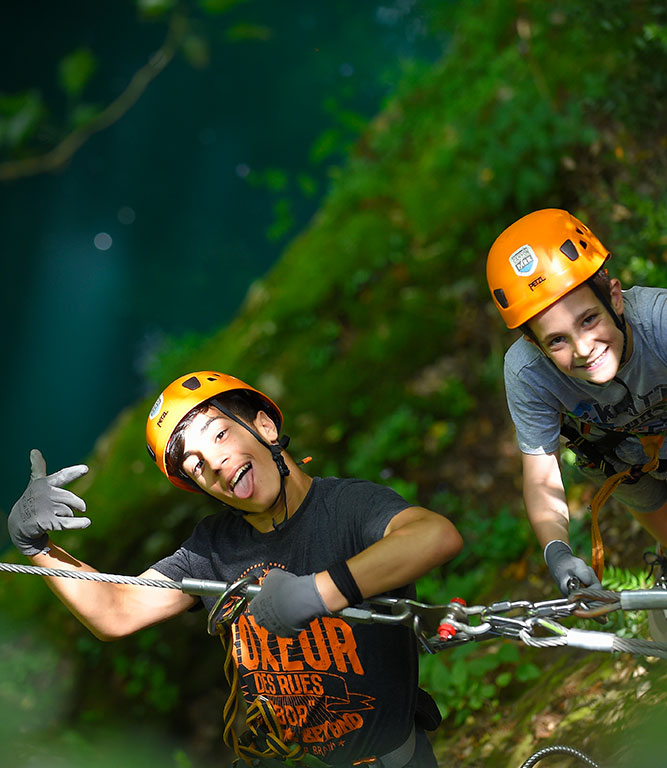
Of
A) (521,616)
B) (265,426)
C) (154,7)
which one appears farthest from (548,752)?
(154,7)

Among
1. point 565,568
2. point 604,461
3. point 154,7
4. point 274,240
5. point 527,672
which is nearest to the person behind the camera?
point 565,568

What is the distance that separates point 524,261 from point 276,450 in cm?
89

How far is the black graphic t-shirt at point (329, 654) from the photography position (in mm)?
2041

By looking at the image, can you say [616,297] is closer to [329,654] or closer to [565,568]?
[565,568]

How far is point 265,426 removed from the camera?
232 cm

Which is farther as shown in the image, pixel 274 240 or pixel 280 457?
pixel 274 240

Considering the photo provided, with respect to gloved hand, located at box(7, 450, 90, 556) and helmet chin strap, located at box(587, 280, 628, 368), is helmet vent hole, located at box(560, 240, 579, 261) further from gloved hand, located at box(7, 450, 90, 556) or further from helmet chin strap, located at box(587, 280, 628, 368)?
gloved hand, located at box(7, 450, 90, 556)

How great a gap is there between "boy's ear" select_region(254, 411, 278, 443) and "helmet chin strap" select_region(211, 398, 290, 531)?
3cm

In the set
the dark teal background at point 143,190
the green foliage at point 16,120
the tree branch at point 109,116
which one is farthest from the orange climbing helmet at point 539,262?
the tree branch at point 109,116

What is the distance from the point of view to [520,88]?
5422 mm

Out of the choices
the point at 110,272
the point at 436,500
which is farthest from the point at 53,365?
the point at 436,500

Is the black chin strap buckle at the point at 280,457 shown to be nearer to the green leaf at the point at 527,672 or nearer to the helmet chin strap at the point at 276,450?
the helmet chin strap at the point at 276,450

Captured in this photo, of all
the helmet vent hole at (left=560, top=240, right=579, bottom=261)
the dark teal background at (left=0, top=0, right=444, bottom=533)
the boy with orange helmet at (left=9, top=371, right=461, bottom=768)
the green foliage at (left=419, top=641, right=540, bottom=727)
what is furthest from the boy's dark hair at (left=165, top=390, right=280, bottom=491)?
the dark teal background at (left=0, top=0, right=444, bottom=533)

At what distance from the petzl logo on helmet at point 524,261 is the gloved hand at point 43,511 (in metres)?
1.31
